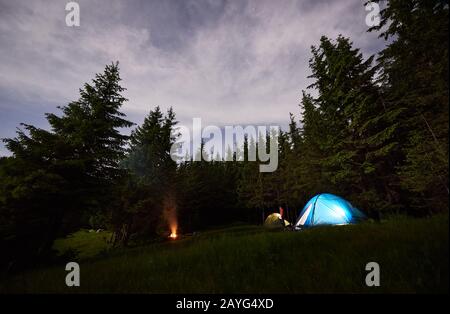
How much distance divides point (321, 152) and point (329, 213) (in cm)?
928

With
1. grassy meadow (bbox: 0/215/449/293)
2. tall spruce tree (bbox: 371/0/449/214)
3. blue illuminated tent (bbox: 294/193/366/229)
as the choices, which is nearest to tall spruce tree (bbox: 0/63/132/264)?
grassy meadow (bbox: 0/215/449/293)

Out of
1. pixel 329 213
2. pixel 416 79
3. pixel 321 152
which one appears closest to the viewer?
pixel 416 79

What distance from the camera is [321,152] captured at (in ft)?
70.1

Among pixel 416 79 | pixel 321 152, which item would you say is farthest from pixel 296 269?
pixel 321 152

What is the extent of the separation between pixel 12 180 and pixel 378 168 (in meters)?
20.4

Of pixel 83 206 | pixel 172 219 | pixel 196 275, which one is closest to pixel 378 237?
pixel 196 275

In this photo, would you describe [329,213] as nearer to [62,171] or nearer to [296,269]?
[296,269]

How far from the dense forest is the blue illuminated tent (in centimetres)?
189

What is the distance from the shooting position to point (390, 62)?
15.1 m

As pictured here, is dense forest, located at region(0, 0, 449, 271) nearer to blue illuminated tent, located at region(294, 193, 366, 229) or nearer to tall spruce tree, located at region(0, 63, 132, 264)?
tall spruce tree, located at region(0, 63, 132, 264)

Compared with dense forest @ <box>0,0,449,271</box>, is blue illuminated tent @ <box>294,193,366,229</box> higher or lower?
lower

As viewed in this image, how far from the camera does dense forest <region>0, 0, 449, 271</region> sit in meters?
8.40
